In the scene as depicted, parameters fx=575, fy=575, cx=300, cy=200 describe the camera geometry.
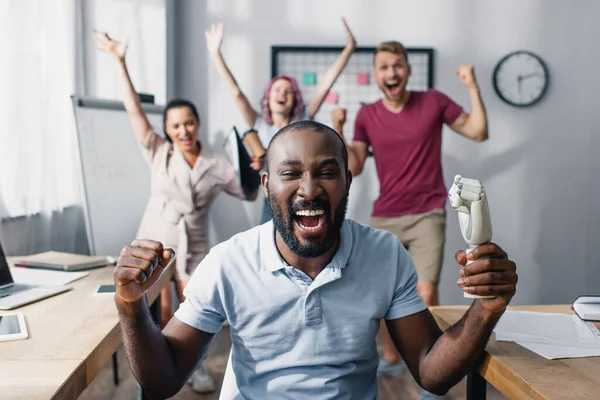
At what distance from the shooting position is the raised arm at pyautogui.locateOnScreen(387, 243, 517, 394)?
0.98 meters

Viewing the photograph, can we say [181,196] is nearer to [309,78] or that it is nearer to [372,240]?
[309,78]

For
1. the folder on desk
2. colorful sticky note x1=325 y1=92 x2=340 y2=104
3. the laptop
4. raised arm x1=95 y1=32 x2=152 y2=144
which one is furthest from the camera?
colorful sticky note x1=325 y1=92 x2=340 y2=104

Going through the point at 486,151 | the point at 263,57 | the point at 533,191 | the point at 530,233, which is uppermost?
the point at 263,57

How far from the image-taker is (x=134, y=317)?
42.0 inches

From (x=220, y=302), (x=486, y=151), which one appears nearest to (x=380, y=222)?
(x=486, y=151)

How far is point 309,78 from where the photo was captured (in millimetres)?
3572

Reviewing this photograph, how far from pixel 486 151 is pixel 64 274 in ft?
8.94

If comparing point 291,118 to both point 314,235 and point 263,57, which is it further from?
point 314,235

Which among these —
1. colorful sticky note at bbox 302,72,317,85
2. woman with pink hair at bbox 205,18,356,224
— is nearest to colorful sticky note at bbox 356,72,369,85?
colorful sticky note at bbox 302,72,317,85

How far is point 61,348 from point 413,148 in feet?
6.40

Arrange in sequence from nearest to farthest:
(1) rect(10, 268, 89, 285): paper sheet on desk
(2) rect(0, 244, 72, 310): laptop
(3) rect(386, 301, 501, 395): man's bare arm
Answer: (3) rect(386, 301, 501, 395): man's bare arm
(2) rect(0, 244, 72, 310): laptop
(1) rect(10, 268, 89, 285): paper sheet on desk

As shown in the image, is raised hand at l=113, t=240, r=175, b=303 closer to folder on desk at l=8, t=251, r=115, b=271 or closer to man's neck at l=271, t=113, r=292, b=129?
folder on desk at l=8, t=251, r=115, b=271

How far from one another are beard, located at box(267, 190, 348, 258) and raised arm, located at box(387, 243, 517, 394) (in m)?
0.23

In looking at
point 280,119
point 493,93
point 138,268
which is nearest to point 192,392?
point 280,119
